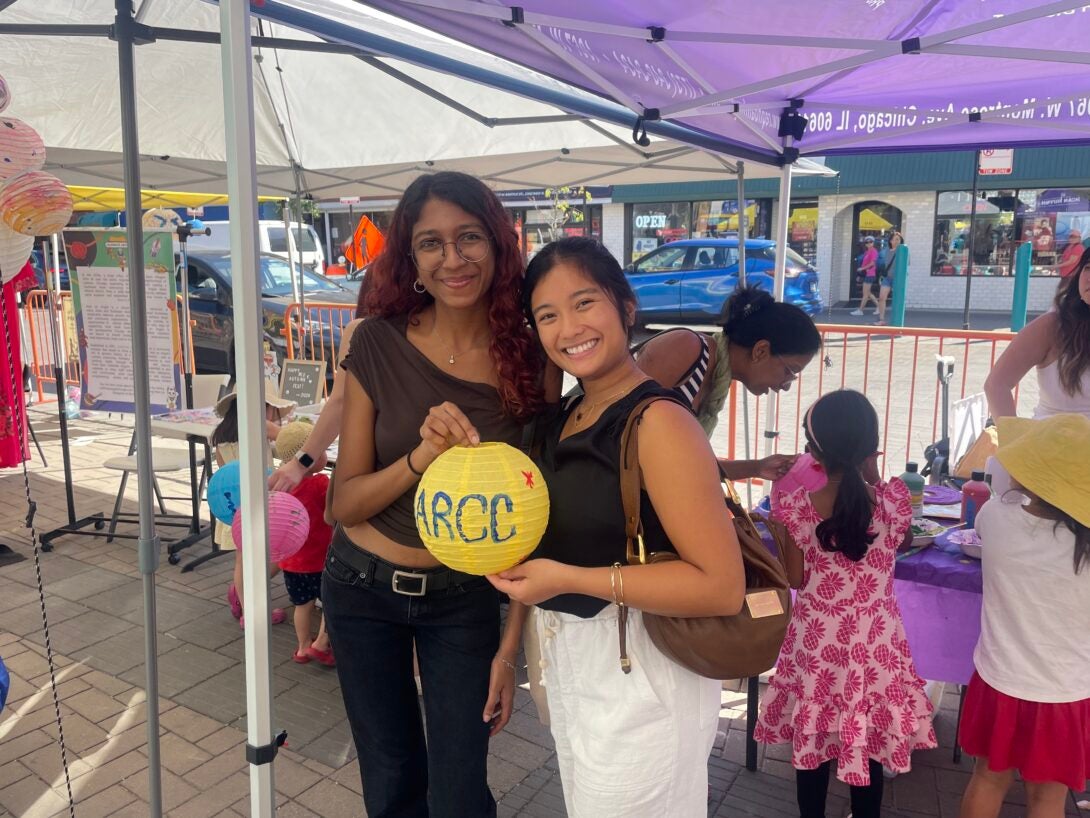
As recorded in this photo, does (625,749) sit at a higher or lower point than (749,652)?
lower

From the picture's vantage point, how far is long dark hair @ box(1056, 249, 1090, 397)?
305 centimetres

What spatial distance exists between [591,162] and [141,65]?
311 centimetres

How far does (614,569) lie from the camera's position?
141 cm

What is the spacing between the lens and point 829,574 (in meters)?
2.45

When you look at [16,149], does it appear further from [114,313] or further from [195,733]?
[114,313]

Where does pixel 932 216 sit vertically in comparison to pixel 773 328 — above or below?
above

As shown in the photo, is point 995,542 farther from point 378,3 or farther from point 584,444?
point 378,3

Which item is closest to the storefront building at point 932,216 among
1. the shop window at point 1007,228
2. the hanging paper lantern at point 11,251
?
the shop window at point 1007,228

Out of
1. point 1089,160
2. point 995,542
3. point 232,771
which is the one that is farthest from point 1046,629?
point 1089,160

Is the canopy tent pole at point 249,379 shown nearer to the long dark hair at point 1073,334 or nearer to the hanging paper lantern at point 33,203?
the hanging paper lantern at point 33,203

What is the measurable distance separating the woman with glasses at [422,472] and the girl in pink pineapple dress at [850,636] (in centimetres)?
109

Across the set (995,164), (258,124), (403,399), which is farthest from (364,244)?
(995,164)

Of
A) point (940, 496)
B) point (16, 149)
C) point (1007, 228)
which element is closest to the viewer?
point (16, 149)

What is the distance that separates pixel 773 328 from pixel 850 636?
1013 mm
